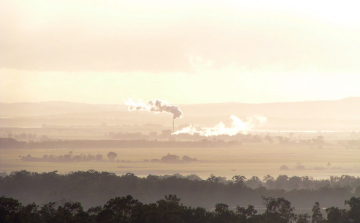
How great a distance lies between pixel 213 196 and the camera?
523 feet

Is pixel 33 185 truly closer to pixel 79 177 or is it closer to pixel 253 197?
pixel 79 177

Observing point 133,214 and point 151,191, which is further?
point 151,191

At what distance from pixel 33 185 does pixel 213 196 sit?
180ft

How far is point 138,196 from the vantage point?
158000 millimetres

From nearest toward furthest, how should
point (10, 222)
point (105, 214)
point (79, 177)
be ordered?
point (10, 222) → point (105, 214) → point (79, 177)

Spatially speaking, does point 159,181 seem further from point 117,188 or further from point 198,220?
point 198,220

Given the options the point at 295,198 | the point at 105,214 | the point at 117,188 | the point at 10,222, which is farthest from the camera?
the point at 117,188

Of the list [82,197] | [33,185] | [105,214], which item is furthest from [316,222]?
[33,185]

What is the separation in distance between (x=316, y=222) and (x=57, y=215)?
129 ft

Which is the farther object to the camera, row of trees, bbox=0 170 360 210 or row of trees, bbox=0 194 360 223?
row of trees, bbox=0 170 360 210

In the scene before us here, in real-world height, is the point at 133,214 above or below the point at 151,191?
below

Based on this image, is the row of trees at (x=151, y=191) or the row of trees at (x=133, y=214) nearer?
the row of trees at (x=133, y=214)

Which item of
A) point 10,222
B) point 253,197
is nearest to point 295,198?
point 253,197

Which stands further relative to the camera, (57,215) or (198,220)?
(198,220)
